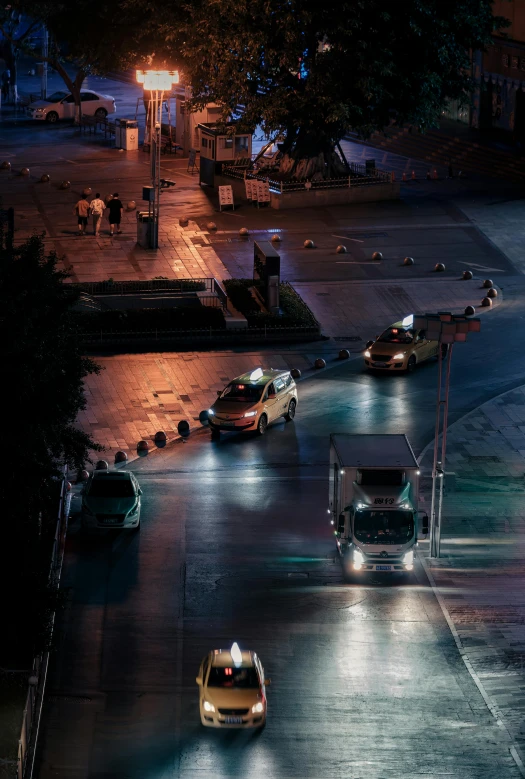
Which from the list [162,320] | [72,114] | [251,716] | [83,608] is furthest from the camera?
[72,114]

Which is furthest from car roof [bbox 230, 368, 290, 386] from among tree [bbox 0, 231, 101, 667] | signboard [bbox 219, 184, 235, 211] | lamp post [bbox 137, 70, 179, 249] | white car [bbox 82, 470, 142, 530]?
signboard [bbox 219, 184, 235, 211]

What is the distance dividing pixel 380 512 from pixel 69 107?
58.9 meters

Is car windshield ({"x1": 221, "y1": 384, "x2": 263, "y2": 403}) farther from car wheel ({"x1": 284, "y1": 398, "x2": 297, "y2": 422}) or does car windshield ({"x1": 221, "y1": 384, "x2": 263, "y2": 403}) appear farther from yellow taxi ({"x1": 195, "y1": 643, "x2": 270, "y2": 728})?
yellow taxi ({"x1": 195, "y1": 643, "x2": 270, "y2": 728})

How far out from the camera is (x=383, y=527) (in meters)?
32.8

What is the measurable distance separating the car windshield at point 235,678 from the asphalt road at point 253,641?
3.06 feet

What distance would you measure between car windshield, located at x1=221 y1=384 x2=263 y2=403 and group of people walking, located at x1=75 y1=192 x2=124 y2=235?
20690 mm

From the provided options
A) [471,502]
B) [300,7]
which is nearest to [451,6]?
[300,7]

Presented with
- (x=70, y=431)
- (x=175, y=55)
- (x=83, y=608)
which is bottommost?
(x=83, y=608)

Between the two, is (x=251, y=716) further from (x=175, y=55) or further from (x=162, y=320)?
(x=175, y=55)

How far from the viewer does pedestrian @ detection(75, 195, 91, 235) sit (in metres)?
60.7

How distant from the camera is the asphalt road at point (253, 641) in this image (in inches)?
1013

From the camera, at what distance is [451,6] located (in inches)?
2474

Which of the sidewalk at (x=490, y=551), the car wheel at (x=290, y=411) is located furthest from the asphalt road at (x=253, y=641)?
the car wheel at (x=290, y=411)

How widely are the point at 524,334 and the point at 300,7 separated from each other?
61.3 ft
